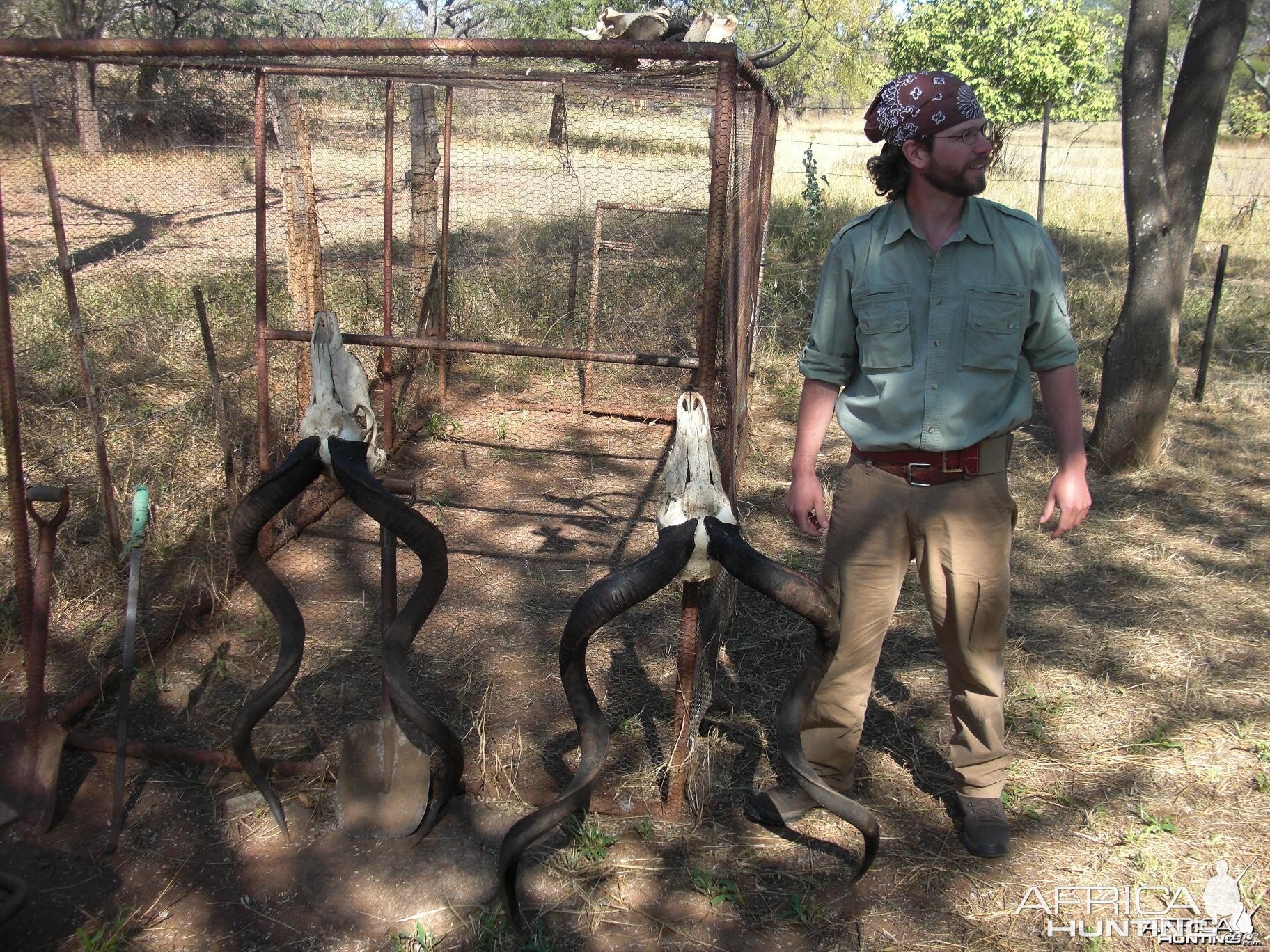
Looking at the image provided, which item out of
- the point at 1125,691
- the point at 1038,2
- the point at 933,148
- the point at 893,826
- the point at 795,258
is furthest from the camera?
the point at 1038,2

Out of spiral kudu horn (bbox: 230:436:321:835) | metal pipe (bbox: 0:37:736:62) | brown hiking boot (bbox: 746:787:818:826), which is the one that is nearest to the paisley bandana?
metal pipe (bbox: 0:37:736:62)

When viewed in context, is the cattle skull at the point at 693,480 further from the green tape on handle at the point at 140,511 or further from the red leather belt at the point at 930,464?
the green tape on handle at the point at 140,511

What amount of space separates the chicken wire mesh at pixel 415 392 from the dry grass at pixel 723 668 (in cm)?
3

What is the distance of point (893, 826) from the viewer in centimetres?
293

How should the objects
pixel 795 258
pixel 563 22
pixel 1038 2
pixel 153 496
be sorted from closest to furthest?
pixel 153 496 < pixel 795 258 < pixel 1038 2 < pixel 563 22

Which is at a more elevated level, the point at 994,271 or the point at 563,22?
the point at 563,22

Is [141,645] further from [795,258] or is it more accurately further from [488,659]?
[795,258]

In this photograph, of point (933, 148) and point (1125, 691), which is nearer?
point (933, 148)

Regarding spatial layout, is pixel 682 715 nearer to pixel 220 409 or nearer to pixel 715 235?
pixel 715 235

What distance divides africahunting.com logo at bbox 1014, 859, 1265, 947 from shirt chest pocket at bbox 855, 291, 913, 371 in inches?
59.7

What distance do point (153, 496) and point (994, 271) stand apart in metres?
3.83

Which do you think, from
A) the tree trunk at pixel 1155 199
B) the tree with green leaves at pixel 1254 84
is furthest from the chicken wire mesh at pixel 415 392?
the tree with green leaves at pixel 1254 84

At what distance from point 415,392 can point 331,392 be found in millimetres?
3818

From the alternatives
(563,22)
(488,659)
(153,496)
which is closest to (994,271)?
(488,659)
